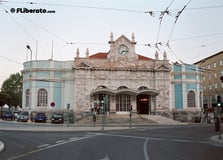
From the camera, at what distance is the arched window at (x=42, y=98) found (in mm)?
54094

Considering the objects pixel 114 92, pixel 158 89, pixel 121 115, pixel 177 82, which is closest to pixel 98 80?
pixel 114 92

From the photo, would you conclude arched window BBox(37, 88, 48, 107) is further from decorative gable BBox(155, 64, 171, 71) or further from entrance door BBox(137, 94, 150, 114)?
decorative gable BBox(155, 64, 171, 71)

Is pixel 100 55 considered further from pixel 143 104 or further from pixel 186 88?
pixel 186 88

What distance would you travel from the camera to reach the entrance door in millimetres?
57156

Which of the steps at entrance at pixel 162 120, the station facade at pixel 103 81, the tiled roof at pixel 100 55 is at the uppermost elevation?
the tiled roof at pixel 100 55

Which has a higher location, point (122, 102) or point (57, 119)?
point (122, 102)

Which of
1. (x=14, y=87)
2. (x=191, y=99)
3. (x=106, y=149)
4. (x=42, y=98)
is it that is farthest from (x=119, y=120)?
(x=14, y=87)

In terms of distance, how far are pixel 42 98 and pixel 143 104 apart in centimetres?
1857

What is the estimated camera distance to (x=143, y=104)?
191 feet

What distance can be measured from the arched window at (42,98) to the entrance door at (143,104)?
16.8m

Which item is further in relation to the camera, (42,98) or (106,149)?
(42,98)

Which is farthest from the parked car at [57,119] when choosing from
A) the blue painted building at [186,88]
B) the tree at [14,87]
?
the tree at [14,87]

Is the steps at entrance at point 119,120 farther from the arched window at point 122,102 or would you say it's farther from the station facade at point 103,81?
the arched window at point 122,102

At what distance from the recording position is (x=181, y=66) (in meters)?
58.7
